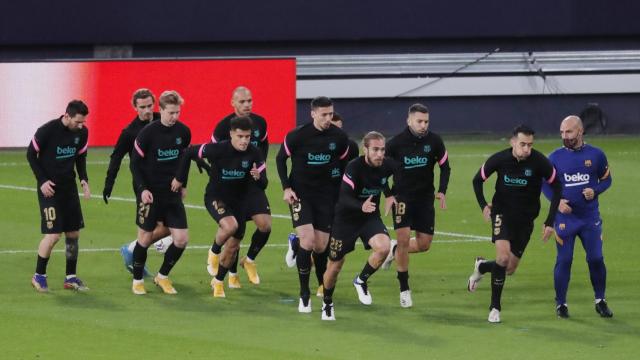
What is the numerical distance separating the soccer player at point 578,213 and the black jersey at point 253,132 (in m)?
3.90

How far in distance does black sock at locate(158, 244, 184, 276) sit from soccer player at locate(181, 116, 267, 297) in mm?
486

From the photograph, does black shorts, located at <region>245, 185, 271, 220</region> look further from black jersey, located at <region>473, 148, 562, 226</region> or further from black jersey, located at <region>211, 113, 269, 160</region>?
black jersey, located at <region>473, 148, 562, 226</region>

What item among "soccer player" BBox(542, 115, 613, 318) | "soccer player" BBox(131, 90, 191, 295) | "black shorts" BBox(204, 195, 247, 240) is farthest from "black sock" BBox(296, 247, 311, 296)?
"soccer player" BBox(542, 115, 613, 318)

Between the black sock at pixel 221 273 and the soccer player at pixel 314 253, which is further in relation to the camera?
the black sock at pixel 221 273

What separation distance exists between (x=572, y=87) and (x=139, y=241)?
73.9 ft

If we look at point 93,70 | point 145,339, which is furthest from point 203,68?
point 145,339

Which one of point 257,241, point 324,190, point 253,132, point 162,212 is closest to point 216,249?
point 257,241

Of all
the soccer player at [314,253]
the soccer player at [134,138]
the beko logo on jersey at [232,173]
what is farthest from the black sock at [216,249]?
the soccer player at [314,253]

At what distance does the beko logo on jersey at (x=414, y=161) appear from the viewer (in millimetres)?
17594

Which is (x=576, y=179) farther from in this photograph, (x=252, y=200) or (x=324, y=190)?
(x=252, y=200)

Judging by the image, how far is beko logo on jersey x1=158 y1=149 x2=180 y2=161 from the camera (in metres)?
17.7

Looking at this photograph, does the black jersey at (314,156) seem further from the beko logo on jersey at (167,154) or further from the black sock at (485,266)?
the black sock at (485,266)

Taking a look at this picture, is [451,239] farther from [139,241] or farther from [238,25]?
[238,25]

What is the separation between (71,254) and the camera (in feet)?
58.6
